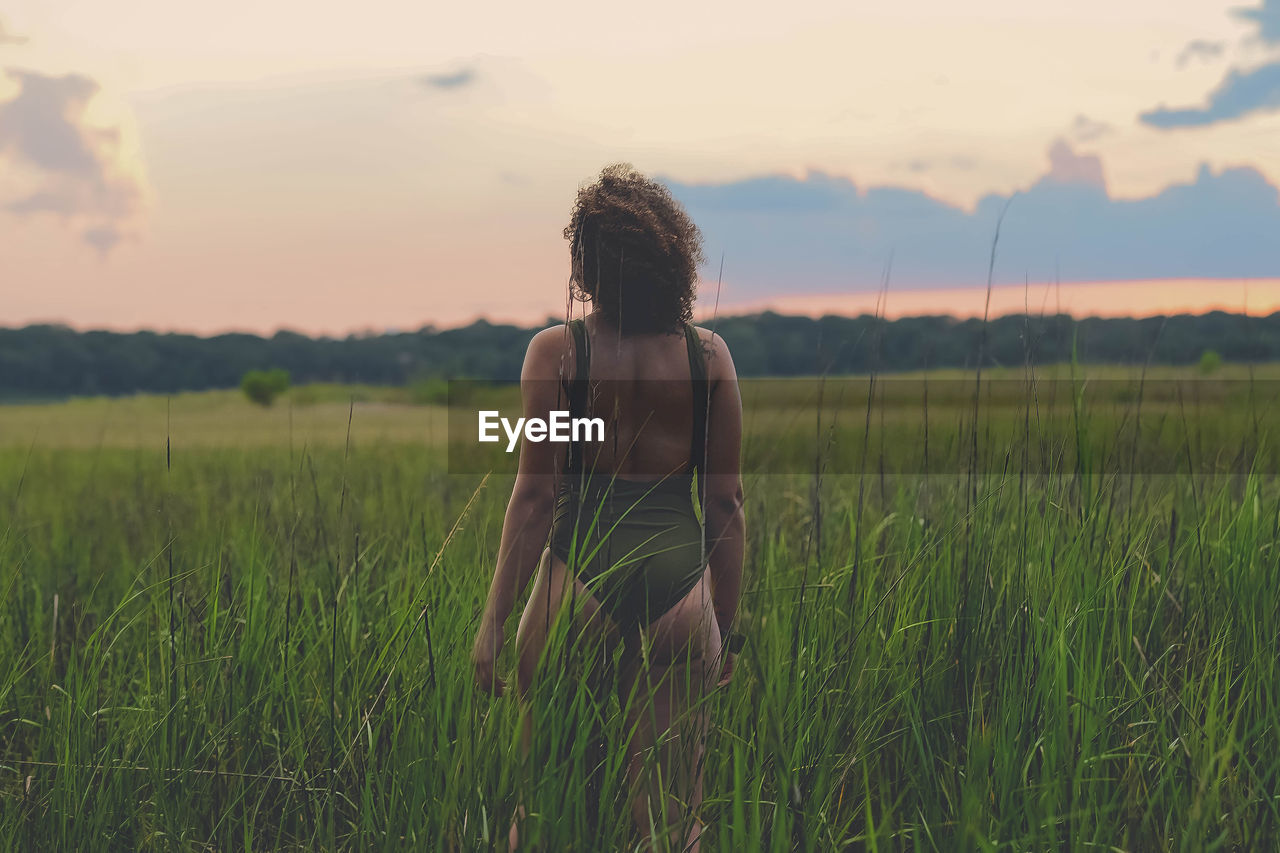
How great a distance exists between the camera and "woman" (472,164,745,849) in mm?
2408

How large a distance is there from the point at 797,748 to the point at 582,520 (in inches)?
32.4

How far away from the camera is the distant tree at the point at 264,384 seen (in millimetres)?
50750

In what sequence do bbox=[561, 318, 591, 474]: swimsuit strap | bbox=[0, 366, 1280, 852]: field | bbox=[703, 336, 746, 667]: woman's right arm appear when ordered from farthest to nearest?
1. bbox=[703, 336, 746, 667]: woman's right arm
2. bbox=[561, 318, 591, 474]: swimsuit strap
3. bbox=[0, 366, 1280, 852]: field

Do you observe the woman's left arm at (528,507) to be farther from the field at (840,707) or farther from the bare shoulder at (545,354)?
the field at (840,707)

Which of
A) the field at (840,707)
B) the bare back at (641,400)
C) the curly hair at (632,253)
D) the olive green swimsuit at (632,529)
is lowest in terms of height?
the field at (840,707)

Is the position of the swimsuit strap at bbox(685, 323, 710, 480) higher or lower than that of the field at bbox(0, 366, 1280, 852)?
higher

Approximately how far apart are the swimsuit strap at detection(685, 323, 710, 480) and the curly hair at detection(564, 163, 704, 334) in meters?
0.09

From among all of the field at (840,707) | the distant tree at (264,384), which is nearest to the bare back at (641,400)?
the field at (840,707)

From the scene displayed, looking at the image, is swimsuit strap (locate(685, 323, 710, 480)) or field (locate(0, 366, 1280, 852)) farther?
swimsuit strap (locate(685, 323, 710, 480))

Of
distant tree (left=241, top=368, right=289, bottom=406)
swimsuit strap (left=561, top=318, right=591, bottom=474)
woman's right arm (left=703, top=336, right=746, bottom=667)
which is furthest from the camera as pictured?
distant tree (left=241, top=368, right=289, bottom=406)

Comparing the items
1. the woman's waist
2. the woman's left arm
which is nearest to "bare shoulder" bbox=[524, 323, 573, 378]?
the woman's left arm

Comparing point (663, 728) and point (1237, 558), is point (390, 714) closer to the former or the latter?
point (663, 728)

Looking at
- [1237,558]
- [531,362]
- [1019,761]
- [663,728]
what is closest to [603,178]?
[531,362]

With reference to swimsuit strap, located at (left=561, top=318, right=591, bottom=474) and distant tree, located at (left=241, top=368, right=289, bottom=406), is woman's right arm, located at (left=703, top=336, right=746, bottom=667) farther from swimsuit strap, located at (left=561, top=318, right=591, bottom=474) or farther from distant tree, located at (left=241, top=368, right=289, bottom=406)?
distant tree, located at (left=241, top=368, right=289, bottom=406)
